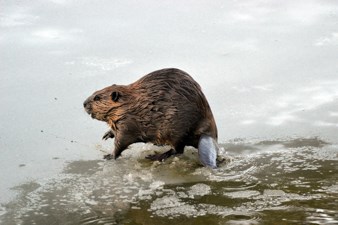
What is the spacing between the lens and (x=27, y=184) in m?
4.10

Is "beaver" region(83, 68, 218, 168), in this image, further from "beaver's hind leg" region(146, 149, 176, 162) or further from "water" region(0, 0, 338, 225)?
"water" region(0, 0, 338, 225)

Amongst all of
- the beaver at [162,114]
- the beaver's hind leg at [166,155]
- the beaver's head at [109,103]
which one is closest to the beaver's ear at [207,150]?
the beaver at [162,114]

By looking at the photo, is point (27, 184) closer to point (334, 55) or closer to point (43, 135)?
point (43, 135)

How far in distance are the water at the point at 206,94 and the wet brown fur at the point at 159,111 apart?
163 millimetres

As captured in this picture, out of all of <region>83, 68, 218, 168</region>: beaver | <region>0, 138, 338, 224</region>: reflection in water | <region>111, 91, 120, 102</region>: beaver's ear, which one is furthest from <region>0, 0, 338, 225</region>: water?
<region>111, 91, 120, 102</region>: beaver's ear

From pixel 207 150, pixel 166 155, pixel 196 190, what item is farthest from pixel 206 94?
pixel 196 190

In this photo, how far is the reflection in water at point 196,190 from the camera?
11.5ft

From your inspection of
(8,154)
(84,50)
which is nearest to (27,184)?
(8,154)

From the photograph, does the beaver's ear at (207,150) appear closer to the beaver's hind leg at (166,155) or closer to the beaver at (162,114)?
the beaver at (162,114)

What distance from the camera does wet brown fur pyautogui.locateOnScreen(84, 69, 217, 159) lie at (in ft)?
14.1

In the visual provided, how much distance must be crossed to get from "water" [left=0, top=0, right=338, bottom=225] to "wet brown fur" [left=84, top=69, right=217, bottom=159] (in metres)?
0.16

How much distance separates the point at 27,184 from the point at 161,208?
937mm

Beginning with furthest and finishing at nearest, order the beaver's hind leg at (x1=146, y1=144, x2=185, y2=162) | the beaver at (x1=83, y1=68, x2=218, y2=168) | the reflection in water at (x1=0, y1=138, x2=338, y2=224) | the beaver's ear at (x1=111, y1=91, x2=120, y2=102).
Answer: the beaver's ear at (x1=111, y1=91, x2=120, y2=102), the beaver's hind leg at (x1=146, y1=144, x2=185, y2=162), the beaver at (x1=83, y1=68, x2=218, y2=168), the reflection in water at (x1=0, y1=138, x2=338, y2=224)

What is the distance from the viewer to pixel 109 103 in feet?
15.0
